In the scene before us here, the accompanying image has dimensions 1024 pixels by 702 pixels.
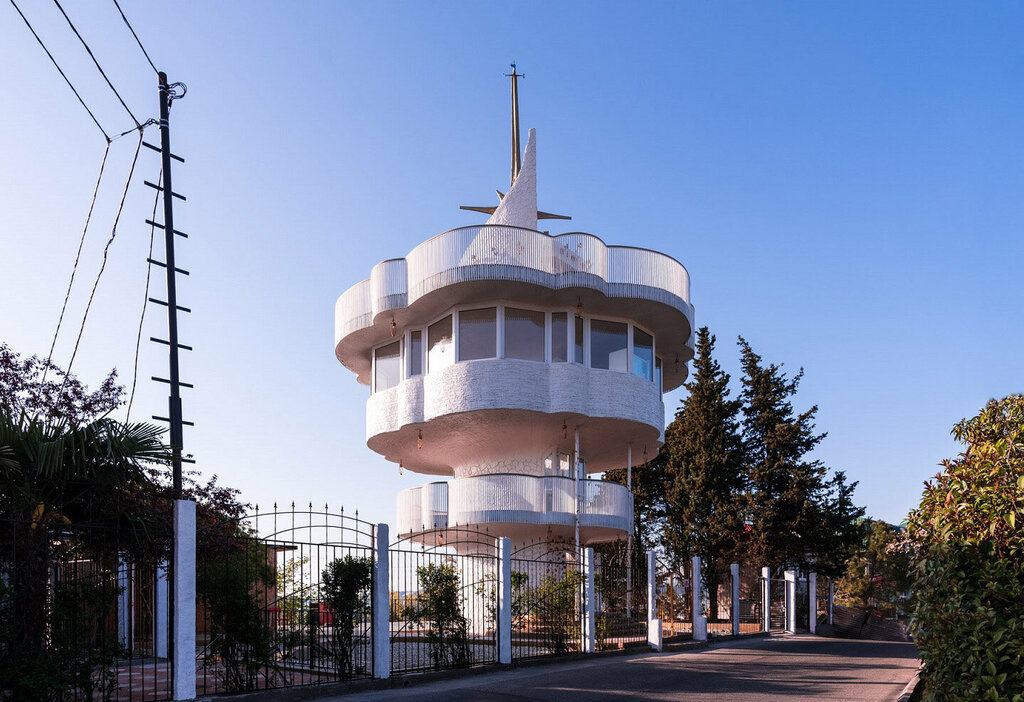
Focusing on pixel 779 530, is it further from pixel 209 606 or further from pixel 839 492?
pixel 209 606

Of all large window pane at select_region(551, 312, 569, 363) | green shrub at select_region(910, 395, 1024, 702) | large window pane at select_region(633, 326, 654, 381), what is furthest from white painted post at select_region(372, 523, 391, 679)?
large window pane at select_region(633, 326, 654, 381)

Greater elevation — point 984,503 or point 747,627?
point 984,503

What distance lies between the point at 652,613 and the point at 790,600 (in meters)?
11.4

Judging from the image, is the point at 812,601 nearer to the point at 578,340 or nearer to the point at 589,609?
the point at 578,340

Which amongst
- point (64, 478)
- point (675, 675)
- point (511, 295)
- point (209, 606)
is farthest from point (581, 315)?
point (64, 478)

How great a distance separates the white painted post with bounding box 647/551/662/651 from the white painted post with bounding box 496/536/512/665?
16.8 feet

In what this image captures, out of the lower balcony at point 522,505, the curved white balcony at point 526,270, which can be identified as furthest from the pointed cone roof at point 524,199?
the lower balcony at point 522,505

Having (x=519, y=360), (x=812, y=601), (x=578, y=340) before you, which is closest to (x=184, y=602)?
(x=519, y=360)

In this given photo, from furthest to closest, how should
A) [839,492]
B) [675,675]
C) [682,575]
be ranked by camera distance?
[839,492] < [682,575] < [675,675]

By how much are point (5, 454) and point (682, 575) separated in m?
27.8

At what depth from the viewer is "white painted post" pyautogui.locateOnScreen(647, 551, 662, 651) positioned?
70.7 feet

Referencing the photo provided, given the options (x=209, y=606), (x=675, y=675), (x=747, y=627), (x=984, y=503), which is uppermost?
(x=984, y=503)

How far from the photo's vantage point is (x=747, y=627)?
31.3 metres

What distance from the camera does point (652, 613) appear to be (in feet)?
71.4
